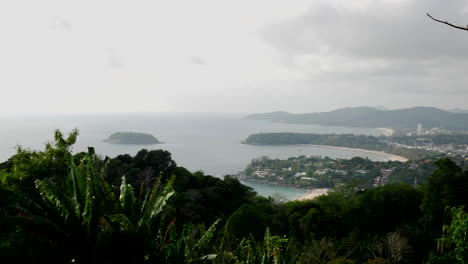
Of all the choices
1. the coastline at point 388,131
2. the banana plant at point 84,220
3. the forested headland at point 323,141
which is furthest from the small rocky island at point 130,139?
the coastline at point 388,131

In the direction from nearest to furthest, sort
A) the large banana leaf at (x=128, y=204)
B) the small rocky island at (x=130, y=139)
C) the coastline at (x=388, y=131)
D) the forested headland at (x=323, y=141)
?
1. the large banana leaf at (x=128, y=204)
2. the small rocky island at (x=130, y=139)
3. the forested headland at (x=323, y=141)
4. the coastline at (x=388, y=131)

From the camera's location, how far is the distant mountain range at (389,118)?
5290 inches

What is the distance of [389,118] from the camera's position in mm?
146500

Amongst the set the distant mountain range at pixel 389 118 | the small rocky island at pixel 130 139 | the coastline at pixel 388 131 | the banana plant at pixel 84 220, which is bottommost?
the small rocky island at pixel 130 139

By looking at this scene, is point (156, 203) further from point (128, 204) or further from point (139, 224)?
point (139, 224)

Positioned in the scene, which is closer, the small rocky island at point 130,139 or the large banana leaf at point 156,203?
the large banana leaf at point 156,203

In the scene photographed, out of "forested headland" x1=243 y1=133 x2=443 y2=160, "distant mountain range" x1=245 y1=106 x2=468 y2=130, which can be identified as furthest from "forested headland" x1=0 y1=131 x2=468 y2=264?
"distant mountain range" x1=245 y1=106 x2=468 y2=130

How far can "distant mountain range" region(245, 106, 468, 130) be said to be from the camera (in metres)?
134

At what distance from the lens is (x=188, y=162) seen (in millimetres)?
56125

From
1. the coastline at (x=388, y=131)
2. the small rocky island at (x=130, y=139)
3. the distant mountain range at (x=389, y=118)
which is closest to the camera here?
the small rocky island at (x=130, y=139)

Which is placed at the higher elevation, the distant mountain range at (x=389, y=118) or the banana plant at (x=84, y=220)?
the distant mountain range at (x=389, y=118)

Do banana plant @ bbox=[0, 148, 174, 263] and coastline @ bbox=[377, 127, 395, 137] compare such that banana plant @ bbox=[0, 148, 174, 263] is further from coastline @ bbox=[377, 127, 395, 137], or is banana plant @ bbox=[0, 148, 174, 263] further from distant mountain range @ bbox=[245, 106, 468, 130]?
distant mountain range @ bbox=[245, 106, 468, 130]

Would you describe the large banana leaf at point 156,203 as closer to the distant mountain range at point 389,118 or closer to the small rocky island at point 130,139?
the small rocky island at point 130,139

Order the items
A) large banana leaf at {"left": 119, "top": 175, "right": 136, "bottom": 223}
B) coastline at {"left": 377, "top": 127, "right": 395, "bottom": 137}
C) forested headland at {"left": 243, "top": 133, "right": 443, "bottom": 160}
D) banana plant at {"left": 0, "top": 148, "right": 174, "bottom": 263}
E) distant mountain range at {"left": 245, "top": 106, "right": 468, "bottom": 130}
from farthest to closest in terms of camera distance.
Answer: distant mountain range at {"left": 245, "top": 106, "right": 468, "bottom": 130}, coastline at {"left": 377, "top": 127, "right": 395, "bottom": 137}, forested headland at {"left": 243, "top": 133, "right": 443, "bottom": 160}, large banana leaf at {"left": 119, "top": 175, "right": 136, "bottom": 223}, banana plant at {"left": 0, "top": 148, "right": 174, "bottom": 263}
